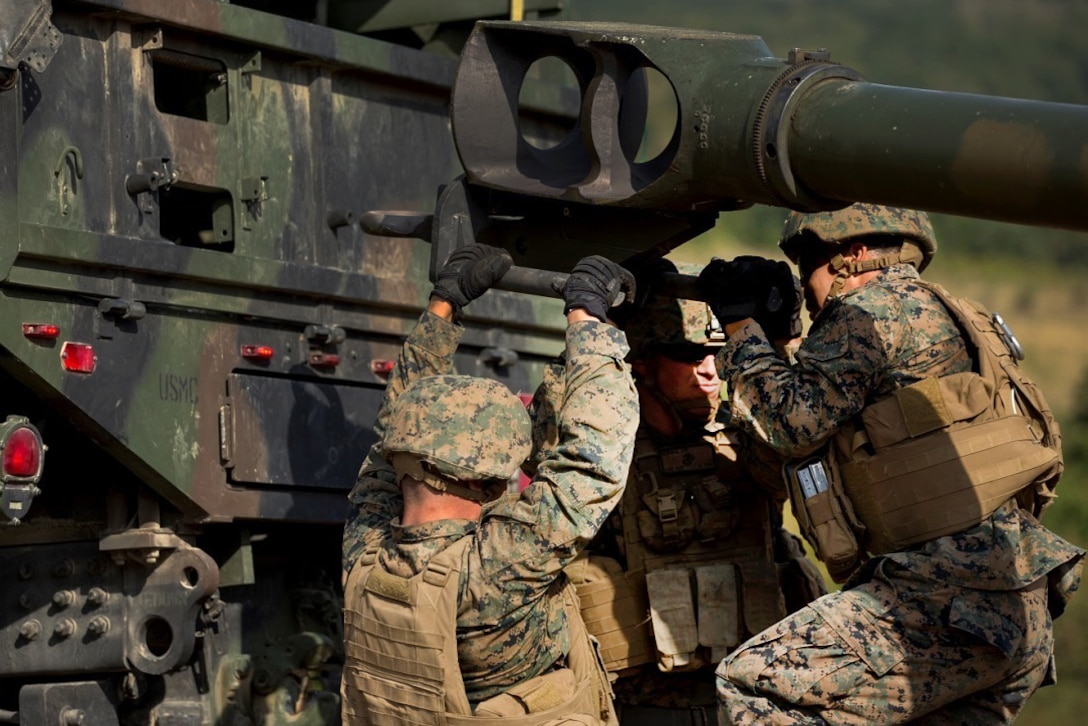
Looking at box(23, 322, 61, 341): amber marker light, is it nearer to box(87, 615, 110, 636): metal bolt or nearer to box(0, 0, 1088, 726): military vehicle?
box(0, 0, 1088, 726): military vehicle

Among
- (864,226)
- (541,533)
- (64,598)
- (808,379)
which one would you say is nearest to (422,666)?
(541,533)

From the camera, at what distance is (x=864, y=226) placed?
5.56 m

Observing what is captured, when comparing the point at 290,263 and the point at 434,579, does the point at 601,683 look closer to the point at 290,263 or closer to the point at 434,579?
the point at 434,579

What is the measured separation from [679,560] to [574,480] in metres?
1.25

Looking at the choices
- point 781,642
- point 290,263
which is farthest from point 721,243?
Result: point 781,642

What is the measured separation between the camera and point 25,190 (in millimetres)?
5816

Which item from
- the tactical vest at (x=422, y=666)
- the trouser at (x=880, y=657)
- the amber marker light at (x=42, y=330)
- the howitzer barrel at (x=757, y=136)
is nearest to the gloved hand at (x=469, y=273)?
the howitzer barrel at (x=757, y=136)

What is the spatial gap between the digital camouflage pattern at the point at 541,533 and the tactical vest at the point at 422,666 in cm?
4

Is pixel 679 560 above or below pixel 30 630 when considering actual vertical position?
below

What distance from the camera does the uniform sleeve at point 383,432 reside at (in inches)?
215

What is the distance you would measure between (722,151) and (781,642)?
4.05ft

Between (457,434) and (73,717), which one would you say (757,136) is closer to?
(457,434)

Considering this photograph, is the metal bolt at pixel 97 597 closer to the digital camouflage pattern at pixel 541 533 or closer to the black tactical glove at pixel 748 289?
the digital camouflage pattern at pixel 541 533

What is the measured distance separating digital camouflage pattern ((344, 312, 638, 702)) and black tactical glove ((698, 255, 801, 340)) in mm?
469
